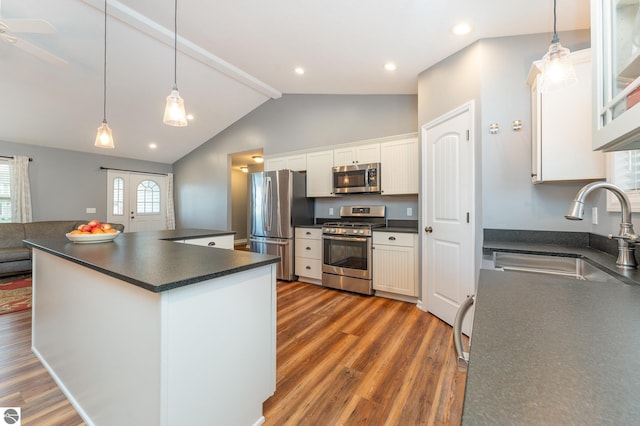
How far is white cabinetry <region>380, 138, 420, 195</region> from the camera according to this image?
3.46 m

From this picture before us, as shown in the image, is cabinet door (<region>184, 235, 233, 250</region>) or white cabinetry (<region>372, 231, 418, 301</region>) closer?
cabinet door (<region>184, 235, 233, 250</region>)

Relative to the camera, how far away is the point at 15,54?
3301 mm

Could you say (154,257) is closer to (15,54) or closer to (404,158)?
(404,158)

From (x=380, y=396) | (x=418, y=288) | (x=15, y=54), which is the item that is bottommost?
(x=380, y=396)

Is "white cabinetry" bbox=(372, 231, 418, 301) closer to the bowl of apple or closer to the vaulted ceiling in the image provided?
the vaulted ceiling

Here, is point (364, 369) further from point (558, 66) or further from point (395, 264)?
point (558, 66)

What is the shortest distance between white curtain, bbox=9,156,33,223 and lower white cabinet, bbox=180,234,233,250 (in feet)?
15.6

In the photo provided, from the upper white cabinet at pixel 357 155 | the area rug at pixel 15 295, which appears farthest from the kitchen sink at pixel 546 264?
the area rug at pixel 15 295

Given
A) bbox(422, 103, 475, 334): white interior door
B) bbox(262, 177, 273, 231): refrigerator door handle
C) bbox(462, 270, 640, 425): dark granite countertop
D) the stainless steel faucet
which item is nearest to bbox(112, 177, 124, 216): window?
bbox(262, 177, 273, 231): refrigerator door handle

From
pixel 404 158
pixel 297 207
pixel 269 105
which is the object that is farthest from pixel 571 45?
pixel 269 105

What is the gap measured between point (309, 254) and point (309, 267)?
Result: 7.6 inches

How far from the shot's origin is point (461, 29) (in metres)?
2.29

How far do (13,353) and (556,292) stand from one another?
3485 millimetres

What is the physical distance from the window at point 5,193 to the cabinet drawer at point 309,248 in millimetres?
5350
